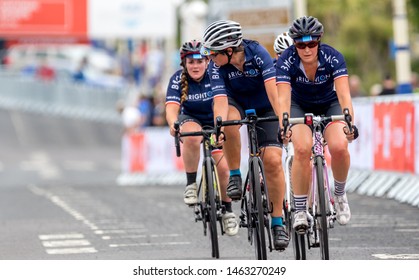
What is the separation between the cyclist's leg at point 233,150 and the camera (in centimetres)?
1163

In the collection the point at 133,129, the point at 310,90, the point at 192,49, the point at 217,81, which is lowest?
the point at 133,129

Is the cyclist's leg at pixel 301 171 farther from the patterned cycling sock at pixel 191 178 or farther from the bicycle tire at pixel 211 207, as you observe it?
the patterned cycling sock at pixel 191 178

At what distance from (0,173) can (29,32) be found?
15594 millimetres

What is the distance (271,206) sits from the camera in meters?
11.1

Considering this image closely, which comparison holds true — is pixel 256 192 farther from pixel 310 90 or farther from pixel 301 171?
pixel 310 90

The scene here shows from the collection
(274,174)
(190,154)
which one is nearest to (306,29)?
(274,174)

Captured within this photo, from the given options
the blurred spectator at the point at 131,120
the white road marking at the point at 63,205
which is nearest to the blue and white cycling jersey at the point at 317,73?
the white road marking at the point at 63,205

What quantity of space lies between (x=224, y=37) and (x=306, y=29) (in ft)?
2.56

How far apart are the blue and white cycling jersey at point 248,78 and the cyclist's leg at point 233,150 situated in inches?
3.7

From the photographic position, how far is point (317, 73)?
10.9m

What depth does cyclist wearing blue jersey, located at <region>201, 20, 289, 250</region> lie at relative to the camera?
11.1 meters
